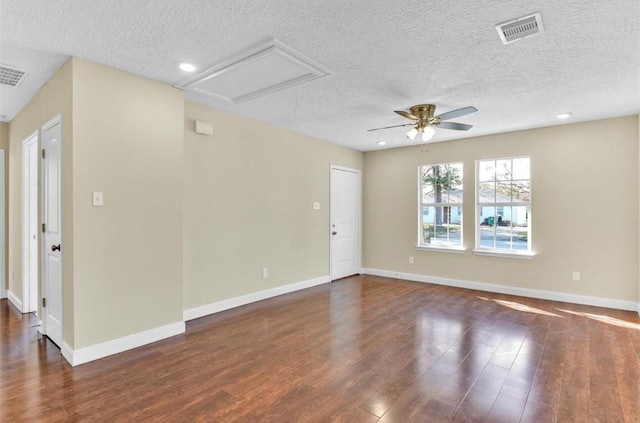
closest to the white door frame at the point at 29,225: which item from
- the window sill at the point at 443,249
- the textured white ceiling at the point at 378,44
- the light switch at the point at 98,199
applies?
the textured white ceiling at the point at 378,44

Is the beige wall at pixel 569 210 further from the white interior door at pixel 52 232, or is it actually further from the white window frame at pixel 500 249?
the white interior door at pixel 52 232

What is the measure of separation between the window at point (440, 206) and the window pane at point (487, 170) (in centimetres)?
33

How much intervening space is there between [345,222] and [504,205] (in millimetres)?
2765

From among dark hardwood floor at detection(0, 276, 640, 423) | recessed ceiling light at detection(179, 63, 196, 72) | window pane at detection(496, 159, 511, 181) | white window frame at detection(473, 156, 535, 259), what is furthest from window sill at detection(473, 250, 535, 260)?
recessed ceiling light at detection(179, 63, 196, 72)

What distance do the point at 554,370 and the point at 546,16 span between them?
8.75ft

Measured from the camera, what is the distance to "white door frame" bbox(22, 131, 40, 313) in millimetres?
4004

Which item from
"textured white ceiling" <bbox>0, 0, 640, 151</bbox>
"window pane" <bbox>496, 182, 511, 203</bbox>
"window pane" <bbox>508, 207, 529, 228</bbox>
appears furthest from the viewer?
"window pane" <bbox>496, 182, 511, 203</bbox>

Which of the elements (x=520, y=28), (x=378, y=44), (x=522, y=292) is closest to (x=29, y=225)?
(x=378, y=44)

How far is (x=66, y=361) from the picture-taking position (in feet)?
9.30

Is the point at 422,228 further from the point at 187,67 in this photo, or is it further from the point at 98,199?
the point at 98,199

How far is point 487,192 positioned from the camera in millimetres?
5531

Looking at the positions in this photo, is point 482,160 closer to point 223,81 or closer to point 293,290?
point 293,290

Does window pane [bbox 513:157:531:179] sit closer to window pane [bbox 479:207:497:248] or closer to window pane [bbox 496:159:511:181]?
window pane [bbox 496:159:511:181]

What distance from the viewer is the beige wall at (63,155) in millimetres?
2842
